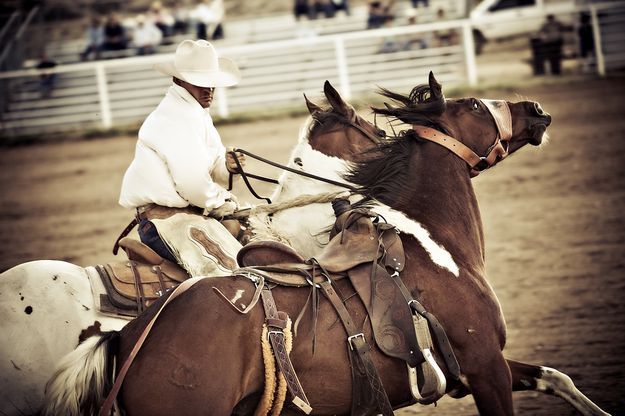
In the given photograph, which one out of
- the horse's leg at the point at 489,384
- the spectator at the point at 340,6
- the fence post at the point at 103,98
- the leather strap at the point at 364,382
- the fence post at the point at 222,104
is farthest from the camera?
the spectator at the point at 340,6

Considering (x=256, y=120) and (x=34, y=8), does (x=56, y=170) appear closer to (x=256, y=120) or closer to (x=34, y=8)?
(x=256, y=120)

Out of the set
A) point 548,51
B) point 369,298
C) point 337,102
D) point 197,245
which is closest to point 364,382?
point 369,298

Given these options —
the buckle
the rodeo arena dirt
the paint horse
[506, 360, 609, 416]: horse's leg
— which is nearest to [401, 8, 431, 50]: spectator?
the rodeo arena dirt

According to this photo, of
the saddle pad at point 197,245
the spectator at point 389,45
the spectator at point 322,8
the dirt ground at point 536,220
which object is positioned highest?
the spectator at point 322,8

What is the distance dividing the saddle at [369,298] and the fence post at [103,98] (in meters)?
13.3

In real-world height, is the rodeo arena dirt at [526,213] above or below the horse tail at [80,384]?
below

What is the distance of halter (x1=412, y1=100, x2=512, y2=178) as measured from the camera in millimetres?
5207

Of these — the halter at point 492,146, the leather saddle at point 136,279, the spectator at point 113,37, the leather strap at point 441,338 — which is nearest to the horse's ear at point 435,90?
the halter at point 492,146

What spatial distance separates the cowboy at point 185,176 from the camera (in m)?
5.48

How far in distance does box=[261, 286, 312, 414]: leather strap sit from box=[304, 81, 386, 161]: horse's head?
2317 millimetres

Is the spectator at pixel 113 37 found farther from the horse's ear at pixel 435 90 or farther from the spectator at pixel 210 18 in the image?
the horse's ear at pixel 435 90

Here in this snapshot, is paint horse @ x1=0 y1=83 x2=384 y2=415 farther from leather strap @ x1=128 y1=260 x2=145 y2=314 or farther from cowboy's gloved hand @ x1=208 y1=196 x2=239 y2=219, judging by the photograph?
cowboy's gloved hand @ x1=208 y1=196 x2=239 y2=219

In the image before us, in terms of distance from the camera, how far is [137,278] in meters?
5.32

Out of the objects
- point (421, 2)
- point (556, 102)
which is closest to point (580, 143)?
point (556, 102)
